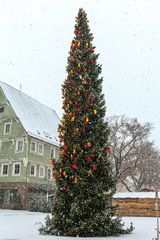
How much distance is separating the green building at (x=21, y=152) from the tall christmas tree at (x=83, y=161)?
19.5 m

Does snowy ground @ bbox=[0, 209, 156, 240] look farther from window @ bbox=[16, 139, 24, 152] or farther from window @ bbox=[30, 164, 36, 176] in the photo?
window @ bbox=[16, 139, 24, 152]

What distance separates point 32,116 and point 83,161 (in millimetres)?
24659

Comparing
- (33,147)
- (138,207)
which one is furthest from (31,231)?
(33,147)

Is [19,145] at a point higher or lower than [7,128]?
lower

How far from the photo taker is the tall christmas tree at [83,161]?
10.5m

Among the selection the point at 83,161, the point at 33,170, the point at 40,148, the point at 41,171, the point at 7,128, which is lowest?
the point at 41,171

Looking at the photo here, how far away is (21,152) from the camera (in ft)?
102

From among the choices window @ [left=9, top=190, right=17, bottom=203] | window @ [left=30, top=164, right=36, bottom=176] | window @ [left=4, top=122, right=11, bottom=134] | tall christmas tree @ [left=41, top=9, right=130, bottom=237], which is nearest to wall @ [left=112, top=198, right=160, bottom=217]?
window @ [left=30, top=164, right=36, bottom=176]

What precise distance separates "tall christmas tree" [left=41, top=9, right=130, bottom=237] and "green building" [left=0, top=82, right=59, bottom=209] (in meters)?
19.5

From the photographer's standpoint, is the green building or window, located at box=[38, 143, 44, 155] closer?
the green building

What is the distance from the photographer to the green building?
30.4 metres

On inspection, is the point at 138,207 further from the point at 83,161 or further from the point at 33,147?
the point at 83,161

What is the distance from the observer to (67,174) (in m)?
11.1

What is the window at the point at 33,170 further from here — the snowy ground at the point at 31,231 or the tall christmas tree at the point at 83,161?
the tall christmas tree at the point at 83,161
